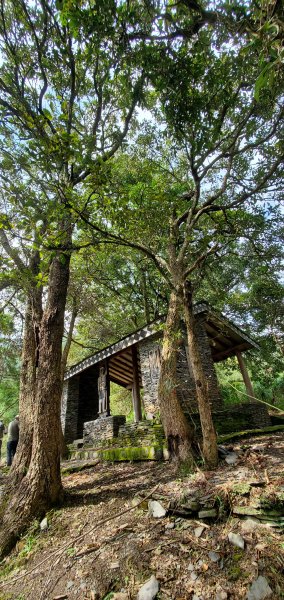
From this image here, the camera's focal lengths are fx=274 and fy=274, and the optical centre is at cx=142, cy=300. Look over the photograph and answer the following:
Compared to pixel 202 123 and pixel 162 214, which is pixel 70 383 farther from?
pixel 202 123

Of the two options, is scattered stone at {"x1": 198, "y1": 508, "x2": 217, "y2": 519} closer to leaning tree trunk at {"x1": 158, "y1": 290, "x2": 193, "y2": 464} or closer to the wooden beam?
leaning tree trunk at {"x1": 158, "y1": 290, "x2": 193, "y2": 464}

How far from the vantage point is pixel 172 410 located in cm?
502

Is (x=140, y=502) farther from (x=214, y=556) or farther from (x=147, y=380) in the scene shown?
(x=147, y=380)

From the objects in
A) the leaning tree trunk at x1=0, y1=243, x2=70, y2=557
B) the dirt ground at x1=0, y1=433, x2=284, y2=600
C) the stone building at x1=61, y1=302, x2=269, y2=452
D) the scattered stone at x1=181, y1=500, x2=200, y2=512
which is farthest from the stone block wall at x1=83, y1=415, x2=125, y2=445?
the scattered stone at x1=181, y1=500, x2=200, y2=512

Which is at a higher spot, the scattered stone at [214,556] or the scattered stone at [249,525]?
the scattered stone at [249,525]

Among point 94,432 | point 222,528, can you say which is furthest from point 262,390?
point 222,528

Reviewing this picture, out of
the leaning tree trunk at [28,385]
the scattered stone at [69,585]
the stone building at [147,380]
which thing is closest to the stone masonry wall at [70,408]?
the stone building at [147,380]

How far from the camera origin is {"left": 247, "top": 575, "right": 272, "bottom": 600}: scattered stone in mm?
2244

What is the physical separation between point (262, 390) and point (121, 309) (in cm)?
993

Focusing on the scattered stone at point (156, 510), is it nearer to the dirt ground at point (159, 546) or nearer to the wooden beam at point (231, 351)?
the dirt ground at point (159, 546)

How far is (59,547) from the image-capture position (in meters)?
3.60

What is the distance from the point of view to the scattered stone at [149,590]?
8.18ft

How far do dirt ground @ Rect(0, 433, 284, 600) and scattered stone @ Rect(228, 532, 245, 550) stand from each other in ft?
0.11

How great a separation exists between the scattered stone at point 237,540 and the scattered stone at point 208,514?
1.26ft
